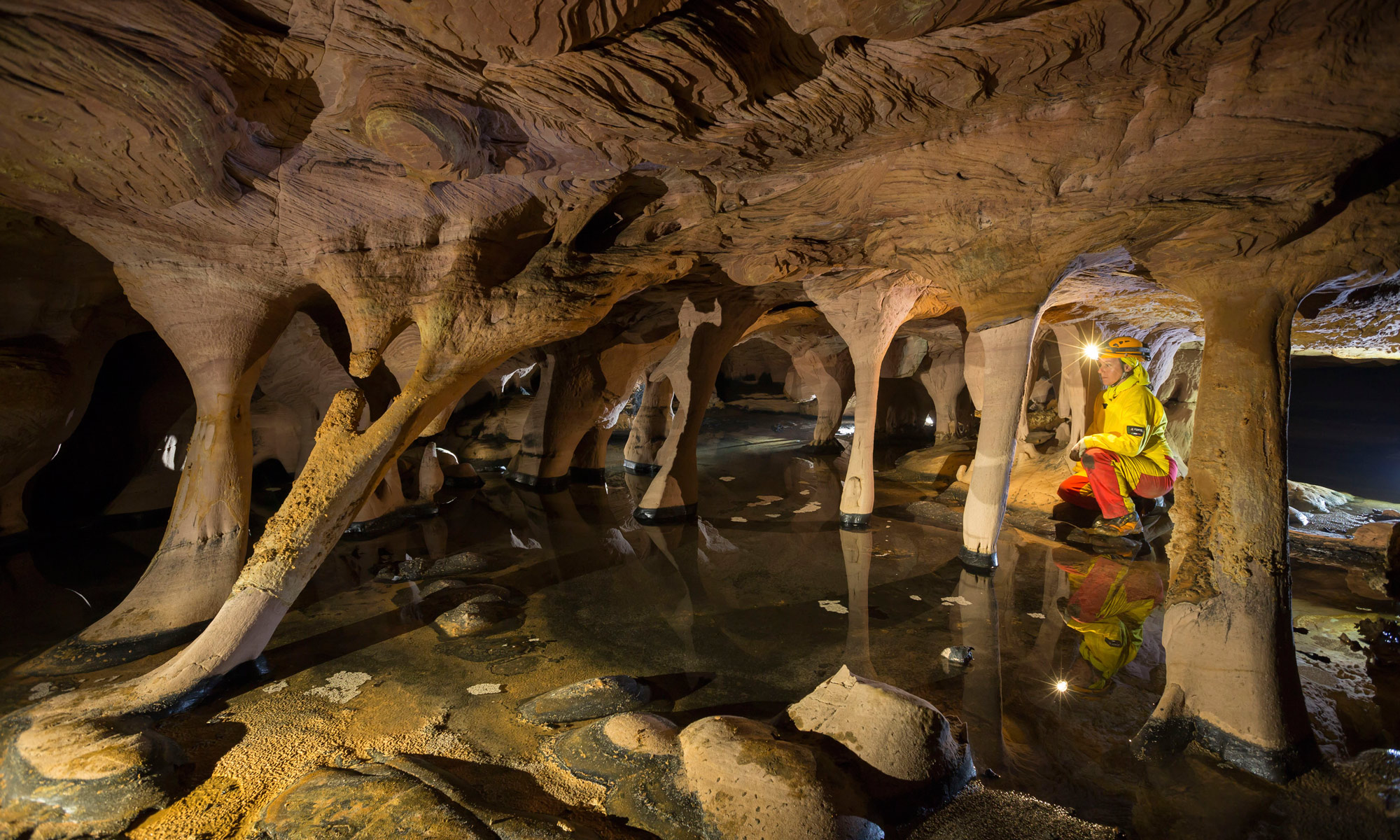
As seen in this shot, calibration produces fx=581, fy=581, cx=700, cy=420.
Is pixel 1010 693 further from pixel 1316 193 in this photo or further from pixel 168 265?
pixel 168 265

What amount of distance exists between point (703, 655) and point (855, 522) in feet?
11.7

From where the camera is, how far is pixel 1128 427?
231 inches

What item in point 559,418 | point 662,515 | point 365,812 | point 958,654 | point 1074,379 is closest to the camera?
→ point 365,812

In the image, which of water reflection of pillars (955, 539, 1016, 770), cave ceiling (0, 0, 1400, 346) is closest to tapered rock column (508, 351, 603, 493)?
cave ceiling (0, 0, 1400, 346)

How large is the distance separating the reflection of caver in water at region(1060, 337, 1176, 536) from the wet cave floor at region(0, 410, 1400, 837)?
2.69ft

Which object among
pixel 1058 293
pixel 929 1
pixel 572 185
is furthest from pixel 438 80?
pixel 1058 293

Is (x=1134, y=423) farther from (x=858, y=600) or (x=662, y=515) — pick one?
(x=662, y=515)

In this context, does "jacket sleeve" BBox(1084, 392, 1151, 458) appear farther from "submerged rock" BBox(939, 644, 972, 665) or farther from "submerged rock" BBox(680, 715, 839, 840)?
"submerged rock" BBox(680, 715, 839, 840)

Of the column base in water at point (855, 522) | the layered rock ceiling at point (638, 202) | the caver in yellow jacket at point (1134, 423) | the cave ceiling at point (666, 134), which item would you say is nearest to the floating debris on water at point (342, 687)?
the layered rock ceiling at point (638, 202)

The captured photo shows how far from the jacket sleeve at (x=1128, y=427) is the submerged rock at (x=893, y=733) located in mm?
4894

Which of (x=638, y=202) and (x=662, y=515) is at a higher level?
(x=638, y=202)

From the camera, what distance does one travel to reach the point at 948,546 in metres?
6.05

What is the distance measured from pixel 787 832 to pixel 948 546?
4.77 metres

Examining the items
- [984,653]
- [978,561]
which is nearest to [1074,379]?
[978,561]
